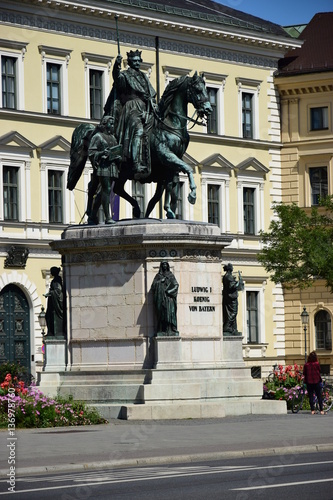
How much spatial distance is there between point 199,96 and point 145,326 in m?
5.18

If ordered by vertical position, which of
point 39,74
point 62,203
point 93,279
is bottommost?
point 93,279

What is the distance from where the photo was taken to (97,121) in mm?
68125

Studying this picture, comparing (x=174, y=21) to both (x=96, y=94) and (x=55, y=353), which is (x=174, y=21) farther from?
(x=55, y=353)

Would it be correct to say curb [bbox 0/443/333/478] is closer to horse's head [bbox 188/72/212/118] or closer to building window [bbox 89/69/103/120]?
horse's head [bbox 188/72/212/118]

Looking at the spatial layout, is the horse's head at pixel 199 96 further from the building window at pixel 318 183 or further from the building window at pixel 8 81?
the building window at pixel 318 183

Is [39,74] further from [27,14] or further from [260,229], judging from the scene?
[260,229]

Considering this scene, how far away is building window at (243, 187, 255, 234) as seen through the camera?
74750mm

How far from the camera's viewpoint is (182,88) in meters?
37.3

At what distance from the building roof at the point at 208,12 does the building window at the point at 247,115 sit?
2966 mm

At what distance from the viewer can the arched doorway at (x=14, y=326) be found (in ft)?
207

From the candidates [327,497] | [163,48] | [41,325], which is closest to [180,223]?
[327,497]

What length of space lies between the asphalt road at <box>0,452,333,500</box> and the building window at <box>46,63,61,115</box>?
137 feet

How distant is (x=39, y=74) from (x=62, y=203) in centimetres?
501

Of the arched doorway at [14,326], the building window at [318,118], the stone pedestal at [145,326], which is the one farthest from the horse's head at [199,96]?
the building window at [318,118]
